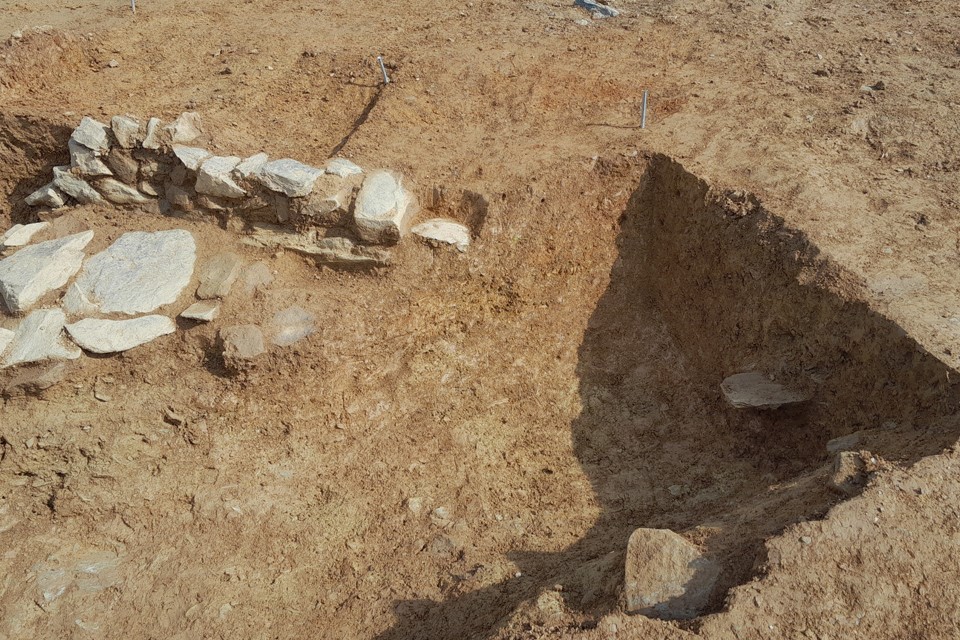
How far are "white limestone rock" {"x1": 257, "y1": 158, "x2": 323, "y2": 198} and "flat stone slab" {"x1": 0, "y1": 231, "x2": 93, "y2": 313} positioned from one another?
1889 mm

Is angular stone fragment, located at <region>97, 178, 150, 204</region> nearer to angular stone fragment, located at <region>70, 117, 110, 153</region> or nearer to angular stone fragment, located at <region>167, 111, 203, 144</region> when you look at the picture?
angular stone fragment, located at <region>70, 117, 110, 153</region>

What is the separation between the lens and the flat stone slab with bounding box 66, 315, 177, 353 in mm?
5488

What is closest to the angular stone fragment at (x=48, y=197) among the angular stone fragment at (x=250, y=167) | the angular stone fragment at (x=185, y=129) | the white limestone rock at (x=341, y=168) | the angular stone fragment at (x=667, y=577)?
the angular stone fragment at (x=185, y=129)

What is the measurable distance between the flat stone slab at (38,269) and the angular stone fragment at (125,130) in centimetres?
96

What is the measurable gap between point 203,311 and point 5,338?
167 centimetres

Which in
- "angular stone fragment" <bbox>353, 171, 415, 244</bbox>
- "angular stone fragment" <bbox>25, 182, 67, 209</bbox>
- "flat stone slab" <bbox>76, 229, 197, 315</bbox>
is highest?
"angular stone fragment" <bbox>353, 171, 415, 244</bbox>

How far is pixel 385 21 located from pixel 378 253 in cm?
456

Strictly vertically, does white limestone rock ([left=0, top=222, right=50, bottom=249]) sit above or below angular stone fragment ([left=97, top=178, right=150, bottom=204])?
below

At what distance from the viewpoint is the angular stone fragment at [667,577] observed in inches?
131

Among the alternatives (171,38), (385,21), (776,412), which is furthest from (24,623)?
(385,21)

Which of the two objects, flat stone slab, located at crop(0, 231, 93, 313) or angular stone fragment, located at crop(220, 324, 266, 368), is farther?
flat stone slab, located at crop(0, 231, 93, 313)

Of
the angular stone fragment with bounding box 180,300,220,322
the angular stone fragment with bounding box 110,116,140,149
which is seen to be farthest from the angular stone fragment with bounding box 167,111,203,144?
the angular stone fragment with bounding box 180,300,220,322

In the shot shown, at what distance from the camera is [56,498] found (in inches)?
210

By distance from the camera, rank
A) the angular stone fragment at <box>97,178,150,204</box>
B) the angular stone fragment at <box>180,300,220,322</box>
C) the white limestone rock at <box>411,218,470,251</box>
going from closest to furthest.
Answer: the angular stone fragment at <box>180,300,220,322</box>, the white limestone rock at <box>411,218,470,251</box>, the angular stone fragment at <box>97,178,150,204</box>
